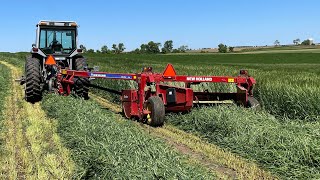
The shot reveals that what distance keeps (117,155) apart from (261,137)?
2.39 m

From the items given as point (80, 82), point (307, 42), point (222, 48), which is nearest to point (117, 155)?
point (80, 82)

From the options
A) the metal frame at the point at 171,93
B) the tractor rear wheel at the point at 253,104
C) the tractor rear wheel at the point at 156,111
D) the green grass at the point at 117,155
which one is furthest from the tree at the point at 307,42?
the green grass at the point at 117,155

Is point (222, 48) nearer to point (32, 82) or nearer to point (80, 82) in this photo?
point (80, 82)

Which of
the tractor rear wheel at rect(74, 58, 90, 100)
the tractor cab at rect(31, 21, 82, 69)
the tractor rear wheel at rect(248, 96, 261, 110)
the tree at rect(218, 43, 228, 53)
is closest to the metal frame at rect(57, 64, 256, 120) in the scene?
the tractor rear wheel at rect(248, 96, 261, 110)

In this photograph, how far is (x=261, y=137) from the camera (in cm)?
605

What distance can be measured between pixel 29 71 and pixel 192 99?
496cm

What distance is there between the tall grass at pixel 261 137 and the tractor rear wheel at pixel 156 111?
0.49 metres

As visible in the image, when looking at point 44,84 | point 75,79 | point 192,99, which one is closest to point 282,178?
point 192,99

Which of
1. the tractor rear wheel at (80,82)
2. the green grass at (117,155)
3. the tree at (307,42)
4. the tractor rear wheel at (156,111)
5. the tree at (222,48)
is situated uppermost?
the tree at (307,42)

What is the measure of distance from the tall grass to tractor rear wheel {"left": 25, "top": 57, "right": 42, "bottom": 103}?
4186 mm

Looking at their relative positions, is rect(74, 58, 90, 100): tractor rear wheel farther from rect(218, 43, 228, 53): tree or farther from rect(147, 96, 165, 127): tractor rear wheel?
rect(218, 43, 228, 53): tree

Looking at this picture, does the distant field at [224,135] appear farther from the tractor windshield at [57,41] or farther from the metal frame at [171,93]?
the tractor windshield at [57,41]

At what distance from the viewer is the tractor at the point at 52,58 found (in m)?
10.8

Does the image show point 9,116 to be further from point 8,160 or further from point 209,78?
point 209,78
